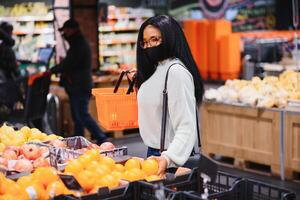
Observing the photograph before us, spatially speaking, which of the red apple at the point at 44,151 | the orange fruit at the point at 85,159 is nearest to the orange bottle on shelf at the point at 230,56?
the red apple at the point at 44,151

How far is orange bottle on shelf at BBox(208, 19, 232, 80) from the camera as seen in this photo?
15.8 m

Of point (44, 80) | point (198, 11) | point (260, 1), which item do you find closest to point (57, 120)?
point (44, 80)

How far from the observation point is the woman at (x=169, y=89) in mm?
3398

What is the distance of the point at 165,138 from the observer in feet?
11.7

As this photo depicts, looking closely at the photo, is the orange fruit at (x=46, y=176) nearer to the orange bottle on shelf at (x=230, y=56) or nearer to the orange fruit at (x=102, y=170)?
the orange fruit at (x=102, y=170)

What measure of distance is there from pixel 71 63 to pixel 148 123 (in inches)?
203

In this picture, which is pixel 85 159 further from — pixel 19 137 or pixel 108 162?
pixel 19 137

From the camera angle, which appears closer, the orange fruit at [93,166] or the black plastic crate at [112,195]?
the black plastic crate at [112,195]

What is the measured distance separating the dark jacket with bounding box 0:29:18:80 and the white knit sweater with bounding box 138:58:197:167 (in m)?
5.65

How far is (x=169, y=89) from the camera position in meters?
3.45

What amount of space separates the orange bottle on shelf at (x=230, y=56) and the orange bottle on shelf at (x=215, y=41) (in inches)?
4.7

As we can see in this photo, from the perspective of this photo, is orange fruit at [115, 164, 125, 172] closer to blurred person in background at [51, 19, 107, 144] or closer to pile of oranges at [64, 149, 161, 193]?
pile of oranges at [64, 149, 161, 193]

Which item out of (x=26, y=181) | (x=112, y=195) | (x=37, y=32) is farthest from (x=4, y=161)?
(x=37, y=32)

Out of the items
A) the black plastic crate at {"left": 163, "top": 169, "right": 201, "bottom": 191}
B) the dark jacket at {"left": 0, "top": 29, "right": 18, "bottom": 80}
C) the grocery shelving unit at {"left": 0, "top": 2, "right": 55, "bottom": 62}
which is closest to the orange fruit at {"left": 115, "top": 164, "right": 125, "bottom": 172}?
the black plastic crate at {"left": 163, "top": 169, "right": 201, "bottom": 191}
